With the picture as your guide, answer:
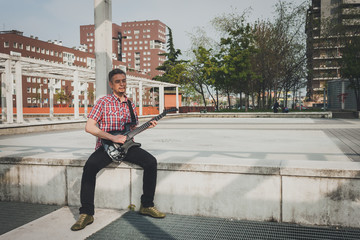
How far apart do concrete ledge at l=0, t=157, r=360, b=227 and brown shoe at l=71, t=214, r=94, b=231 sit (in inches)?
21.7

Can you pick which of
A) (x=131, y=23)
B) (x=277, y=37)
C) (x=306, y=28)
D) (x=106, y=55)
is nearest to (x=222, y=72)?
(x=277, y=37)

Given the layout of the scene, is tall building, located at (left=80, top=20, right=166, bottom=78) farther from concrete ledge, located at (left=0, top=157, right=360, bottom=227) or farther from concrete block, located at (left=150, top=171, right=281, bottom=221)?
concrete block, located at (left=150, top=171, right=281, bottom=221)

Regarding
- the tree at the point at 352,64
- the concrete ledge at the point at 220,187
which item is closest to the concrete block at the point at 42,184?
the concrete ledge at the point at 220,187

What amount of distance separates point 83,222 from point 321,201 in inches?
93.9

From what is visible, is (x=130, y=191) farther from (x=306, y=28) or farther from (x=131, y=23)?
(x=131, y=23)

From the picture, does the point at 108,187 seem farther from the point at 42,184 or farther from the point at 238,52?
the point at 238,52

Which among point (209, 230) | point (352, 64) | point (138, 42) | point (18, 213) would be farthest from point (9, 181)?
point (138, 42)

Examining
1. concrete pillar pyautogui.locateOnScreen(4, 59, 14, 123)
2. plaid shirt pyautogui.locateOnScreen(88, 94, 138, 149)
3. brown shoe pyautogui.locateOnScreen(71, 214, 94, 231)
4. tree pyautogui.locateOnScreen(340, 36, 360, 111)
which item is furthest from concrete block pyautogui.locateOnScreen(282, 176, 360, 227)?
tree pyautogui.locateOnScreen(340, 36, 360, 111)

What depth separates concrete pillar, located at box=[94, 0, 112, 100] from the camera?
13.5 ft

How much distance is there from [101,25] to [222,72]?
34.7 meters

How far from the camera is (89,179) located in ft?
11.3

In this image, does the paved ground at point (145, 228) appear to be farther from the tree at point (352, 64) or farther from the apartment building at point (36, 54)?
the apartment building at point (36, 54)

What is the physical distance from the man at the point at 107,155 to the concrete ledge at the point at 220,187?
7.3 inches

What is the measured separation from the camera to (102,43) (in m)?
→ 4.14
